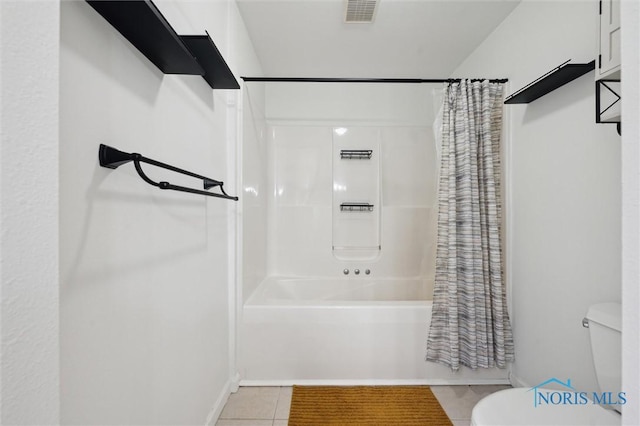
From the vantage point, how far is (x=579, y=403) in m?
1.09

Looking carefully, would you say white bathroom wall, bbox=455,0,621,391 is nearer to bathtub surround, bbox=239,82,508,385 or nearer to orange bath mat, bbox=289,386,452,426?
orange bath mat, bbox=289,386,452,426

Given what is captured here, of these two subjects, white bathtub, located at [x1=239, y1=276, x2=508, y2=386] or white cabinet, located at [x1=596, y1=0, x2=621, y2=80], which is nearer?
white cabinet, located at [x1=596, y1=0, x2=621, y2=80]

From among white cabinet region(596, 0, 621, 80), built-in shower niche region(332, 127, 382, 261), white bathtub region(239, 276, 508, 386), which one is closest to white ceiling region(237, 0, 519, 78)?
built-in shower niche region(332, 127, 382, 261)

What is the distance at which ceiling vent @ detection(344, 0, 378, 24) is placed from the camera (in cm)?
188

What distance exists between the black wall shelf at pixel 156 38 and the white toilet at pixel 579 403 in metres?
1.58

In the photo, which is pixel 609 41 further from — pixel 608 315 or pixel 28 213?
pixel 28 213

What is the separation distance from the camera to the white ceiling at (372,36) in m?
1.98

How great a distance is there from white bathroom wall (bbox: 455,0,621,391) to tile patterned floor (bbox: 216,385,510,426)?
39 cm

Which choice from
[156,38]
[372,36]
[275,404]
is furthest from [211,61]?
[275,404]

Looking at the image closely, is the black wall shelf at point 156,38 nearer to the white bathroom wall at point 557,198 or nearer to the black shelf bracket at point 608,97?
the black shelf bracket at point 608,97

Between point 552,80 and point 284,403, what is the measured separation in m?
2.33

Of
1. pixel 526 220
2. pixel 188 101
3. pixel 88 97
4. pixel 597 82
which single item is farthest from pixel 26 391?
pixel 526 220

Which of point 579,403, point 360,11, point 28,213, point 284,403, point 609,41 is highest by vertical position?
point 360,11

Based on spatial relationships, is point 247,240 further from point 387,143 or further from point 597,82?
point 597,82
